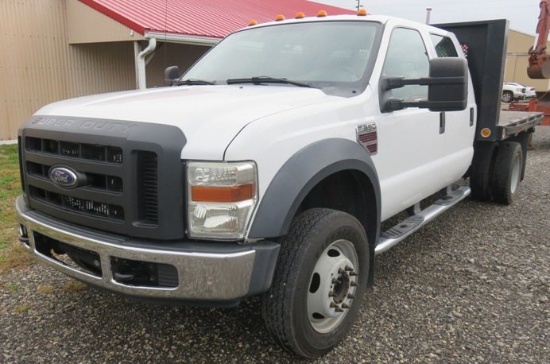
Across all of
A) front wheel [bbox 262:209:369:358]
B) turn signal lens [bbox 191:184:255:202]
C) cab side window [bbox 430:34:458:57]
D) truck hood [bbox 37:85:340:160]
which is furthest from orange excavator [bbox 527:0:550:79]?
turn signal lens [bbox 191:184:255:202]

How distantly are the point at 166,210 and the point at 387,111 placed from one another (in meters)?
1.73

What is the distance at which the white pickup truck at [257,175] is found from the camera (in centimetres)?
218

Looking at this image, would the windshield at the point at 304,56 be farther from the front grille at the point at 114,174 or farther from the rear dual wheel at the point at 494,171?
the rear dual wheel at the point at 494,171

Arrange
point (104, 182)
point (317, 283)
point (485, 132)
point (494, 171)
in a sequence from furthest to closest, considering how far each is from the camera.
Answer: point (494, 171), point (485, 132), point (317, 283), point (104, 182)

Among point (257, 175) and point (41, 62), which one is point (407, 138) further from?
point (41, 62)

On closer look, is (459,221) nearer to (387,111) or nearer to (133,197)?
(387,111)

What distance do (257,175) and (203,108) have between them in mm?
474

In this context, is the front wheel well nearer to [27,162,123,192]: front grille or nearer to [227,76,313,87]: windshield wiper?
[227,76,313,87]: windshield wiper

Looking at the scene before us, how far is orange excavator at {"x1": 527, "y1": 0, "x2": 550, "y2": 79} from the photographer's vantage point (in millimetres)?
10758

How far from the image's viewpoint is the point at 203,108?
2416mm

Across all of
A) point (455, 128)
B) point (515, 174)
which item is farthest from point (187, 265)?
point (515, 174)

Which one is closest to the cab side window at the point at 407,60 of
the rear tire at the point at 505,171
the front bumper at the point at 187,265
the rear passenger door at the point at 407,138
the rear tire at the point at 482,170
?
the rear passenger door at the point at 407,138

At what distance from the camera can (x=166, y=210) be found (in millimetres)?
2180

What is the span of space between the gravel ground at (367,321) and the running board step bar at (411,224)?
0.41 meters
